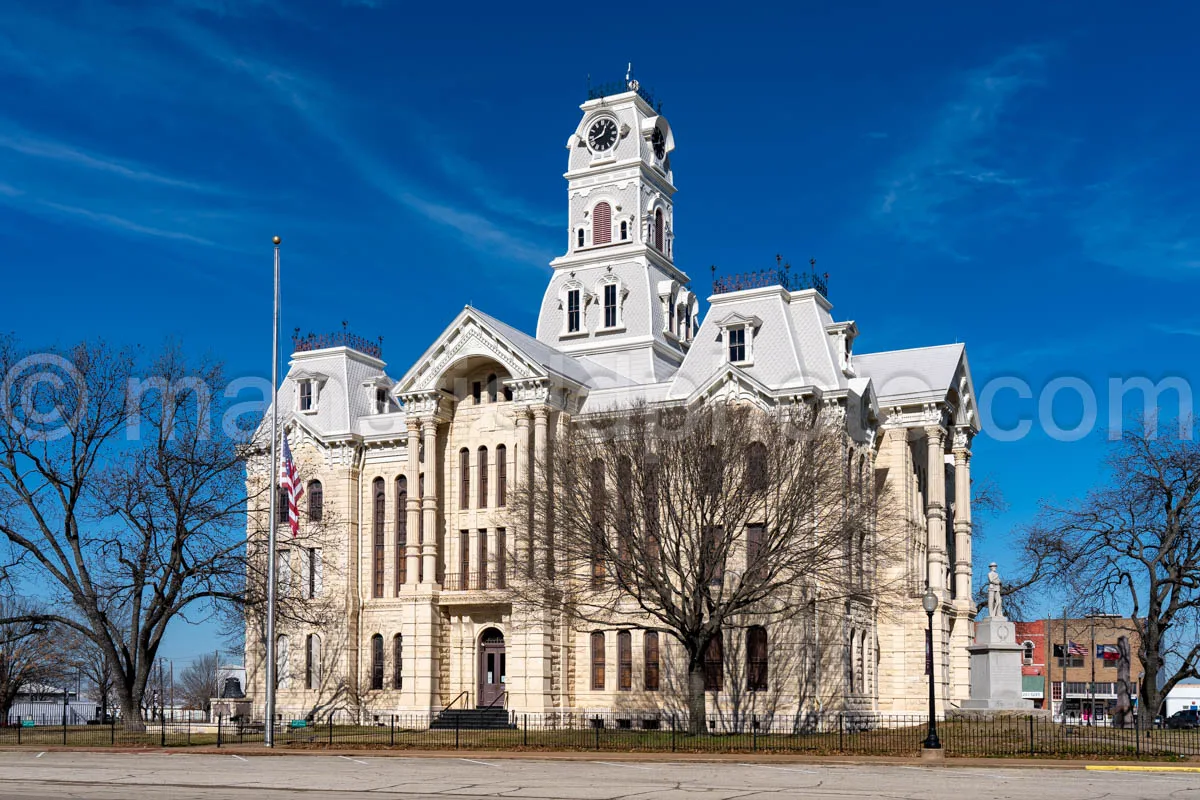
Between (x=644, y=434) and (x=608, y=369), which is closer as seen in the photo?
(x=644, y=434)

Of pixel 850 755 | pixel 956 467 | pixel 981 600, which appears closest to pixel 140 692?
pixel 850 755

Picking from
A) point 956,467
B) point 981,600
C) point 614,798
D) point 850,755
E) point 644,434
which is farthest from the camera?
point 981,600

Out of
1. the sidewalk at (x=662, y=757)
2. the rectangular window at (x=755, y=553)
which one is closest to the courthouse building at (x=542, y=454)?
the rectangular window at (x=755, y=553)

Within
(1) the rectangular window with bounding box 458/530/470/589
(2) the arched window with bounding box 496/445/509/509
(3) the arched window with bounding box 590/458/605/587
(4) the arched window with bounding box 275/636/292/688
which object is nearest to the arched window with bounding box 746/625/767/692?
(3) the arched window with bounding box 590/458/605/587

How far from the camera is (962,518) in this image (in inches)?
2309

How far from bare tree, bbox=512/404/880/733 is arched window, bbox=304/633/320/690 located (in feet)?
53.8

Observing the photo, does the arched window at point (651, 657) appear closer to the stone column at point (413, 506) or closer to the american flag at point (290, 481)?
the stone column at point (413, 506)

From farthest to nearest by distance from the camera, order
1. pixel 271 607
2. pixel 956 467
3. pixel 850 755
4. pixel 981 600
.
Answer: pixel 981 600 < pixel 956 467 < pixel 271 607 < pixel 850 755

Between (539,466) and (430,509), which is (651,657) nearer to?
(539,466)

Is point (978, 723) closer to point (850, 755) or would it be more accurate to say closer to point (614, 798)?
point (850, 755)

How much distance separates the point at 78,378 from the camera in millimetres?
49250

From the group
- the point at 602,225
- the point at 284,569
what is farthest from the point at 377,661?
the point at 602,225

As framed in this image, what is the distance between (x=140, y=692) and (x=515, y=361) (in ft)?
64.4

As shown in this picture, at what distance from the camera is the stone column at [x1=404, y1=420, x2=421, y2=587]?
56250mm
